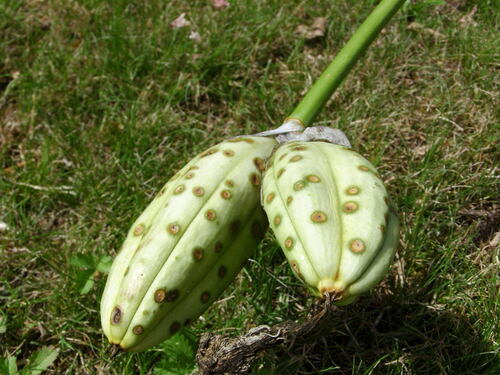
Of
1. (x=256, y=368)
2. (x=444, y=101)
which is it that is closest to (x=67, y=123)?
(x=256, y=368)

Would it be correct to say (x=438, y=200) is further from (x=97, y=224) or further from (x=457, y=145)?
(x=97, y=224)

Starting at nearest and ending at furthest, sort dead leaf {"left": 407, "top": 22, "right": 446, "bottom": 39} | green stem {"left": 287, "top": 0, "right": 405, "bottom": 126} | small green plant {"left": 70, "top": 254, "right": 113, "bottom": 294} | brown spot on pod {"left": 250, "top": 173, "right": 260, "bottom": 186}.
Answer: brown spot on pod {"left": 250, "top": 173, "right": 260, "bottom": 186} < green stem {"left": 287, "top": 0, "right": 405, "bottom": 126} < small green plant {"left": 70, "top": 254, "right": 113, "bottom": 294} < dead leaf {"left": 407, "top": 22, "right": 446, "bottom": 39}

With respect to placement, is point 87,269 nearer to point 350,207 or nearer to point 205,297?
point 205,297

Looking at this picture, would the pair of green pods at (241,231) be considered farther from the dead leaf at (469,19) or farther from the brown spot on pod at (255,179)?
the dead leaf at (469,19)

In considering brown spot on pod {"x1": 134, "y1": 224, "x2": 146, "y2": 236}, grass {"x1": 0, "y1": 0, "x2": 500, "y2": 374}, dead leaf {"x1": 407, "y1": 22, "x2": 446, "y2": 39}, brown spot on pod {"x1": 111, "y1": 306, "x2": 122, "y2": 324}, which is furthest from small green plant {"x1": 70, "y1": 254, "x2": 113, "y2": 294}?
dead leaf {"x1": 407, "y1": 22, "x2": 446, "y2": 39}

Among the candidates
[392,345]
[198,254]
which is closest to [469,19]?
[392,345]

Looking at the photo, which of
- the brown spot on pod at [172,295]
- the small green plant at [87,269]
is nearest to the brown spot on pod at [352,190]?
the brown spot on pod at [172,295]

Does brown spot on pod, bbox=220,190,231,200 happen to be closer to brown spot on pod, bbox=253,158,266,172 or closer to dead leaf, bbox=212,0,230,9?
brown spot on pod, bbox=253,158,266,172
